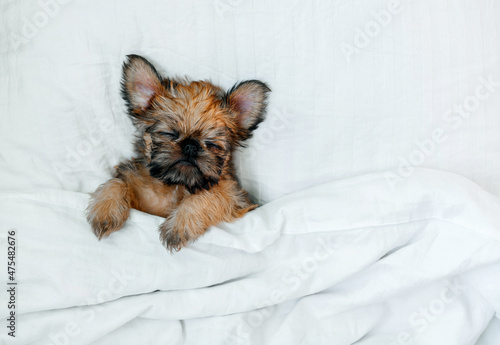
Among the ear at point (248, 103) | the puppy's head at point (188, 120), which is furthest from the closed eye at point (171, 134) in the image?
the ear at point (248, 103)

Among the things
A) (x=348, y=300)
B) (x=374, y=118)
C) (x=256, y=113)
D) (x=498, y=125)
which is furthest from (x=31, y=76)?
(x=498, y=125)

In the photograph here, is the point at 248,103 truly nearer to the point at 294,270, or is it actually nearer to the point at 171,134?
the point at 171,134

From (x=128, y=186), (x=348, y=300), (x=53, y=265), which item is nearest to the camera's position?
(x=53, y=265)

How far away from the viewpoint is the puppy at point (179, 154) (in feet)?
6.15

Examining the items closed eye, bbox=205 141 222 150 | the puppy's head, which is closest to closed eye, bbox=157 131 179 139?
the puppy's head

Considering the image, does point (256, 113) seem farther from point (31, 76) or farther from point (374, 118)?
point (31, 76)

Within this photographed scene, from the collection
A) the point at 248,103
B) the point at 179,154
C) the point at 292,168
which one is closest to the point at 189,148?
the point at 179,154

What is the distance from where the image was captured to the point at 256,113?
2064mm

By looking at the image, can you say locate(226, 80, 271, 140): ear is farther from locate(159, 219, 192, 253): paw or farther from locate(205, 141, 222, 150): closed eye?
locate(159, 219, 192, 253): paw

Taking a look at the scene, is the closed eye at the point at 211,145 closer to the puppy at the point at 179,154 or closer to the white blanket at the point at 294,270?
the puppy at the point at 179,154

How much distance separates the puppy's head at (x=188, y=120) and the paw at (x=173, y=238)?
0.19 metres

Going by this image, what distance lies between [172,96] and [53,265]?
858 millimetres

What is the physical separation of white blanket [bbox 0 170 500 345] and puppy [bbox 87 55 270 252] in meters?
0.09

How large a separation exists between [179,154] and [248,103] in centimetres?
43
